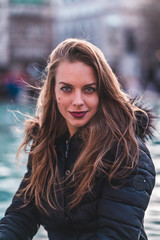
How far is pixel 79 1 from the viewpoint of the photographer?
177 feet

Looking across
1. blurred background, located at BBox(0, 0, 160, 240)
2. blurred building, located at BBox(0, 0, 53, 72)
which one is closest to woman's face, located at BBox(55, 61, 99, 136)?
blurred background, located at BBox(0, 0, 160, 240)

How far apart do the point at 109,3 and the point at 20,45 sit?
1057 centimetres

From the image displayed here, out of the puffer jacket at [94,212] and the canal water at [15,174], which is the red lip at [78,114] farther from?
the canal water at [15,174]

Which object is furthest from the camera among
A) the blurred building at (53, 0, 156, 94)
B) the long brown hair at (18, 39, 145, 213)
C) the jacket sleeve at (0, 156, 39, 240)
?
the blurred building at (53, 0, 156, 94)

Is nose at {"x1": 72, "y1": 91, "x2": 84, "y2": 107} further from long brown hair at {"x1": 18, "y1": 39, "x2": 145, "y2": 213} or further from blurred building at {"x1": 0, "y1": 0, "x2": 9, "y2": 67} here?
blurred building at {"x1": 0, "y1": 0, "x2": 9, "y2": 67}

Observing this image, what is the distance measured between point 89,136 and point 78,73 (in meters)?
0.33

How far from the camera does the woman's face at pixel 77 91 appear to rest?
260cm

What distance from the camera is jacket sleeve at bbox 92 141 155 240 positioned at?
7.66 feet

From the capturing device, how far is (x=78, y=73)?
260 centimetres

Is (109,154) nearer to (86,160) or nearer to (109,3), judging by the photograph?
(86,160)

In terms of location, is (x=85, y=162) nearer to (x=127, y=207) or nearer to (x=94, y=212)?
(x=94, y=212)

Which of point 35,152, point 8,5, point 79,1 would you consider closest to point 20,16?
point 8,5

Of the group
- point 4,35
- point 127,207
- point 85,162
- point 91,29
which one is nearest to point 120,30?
point 91,29

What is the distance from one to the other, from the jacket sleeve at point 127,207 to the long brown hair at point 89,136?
0.19 ft
